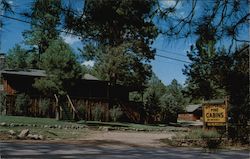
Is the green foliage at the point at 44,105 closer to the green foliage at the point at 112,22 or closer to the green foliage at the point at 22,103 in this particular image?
the green foliage at the point at 22,103

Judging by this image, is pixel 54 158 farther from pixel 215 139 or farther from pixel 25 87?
pixel 25 87

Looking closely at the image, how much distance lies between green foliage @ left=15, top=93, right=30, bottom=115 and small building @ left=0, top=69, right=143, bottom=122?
0.29 m

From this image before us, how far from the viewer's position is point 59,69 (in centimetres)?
2597

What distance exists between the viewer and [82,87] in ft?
110

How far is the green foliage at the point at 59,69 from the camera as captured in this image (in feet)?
85.3

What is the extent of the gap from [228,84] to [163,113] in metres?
21.8

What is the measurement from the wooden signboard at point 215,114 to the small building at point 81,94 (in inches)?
467

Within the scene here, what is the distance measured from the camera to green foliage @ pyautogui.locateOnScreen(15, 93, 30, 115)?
26844 mm

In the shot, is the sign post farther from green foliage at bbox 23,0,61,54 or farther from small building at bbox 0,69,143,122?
green foliage at bbox 23,0,61,54

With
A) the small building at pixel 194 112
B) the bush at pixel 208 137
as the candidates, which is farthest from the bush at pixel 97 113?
the small building at pixel 194 112

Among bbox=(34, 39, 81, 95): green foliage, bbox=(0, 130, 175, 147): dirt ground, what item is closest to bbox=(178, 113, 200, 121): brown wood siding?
bbox=(34, 39, 81, 95): green foliage

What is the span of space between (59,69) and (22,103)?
3.79 m

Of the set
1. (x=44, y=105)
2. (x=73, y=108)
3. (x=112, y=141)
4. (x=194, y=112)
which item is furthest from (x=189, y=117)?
(x=112, y=141)

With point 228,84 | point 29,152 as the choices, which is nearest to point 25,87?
point 228,84
